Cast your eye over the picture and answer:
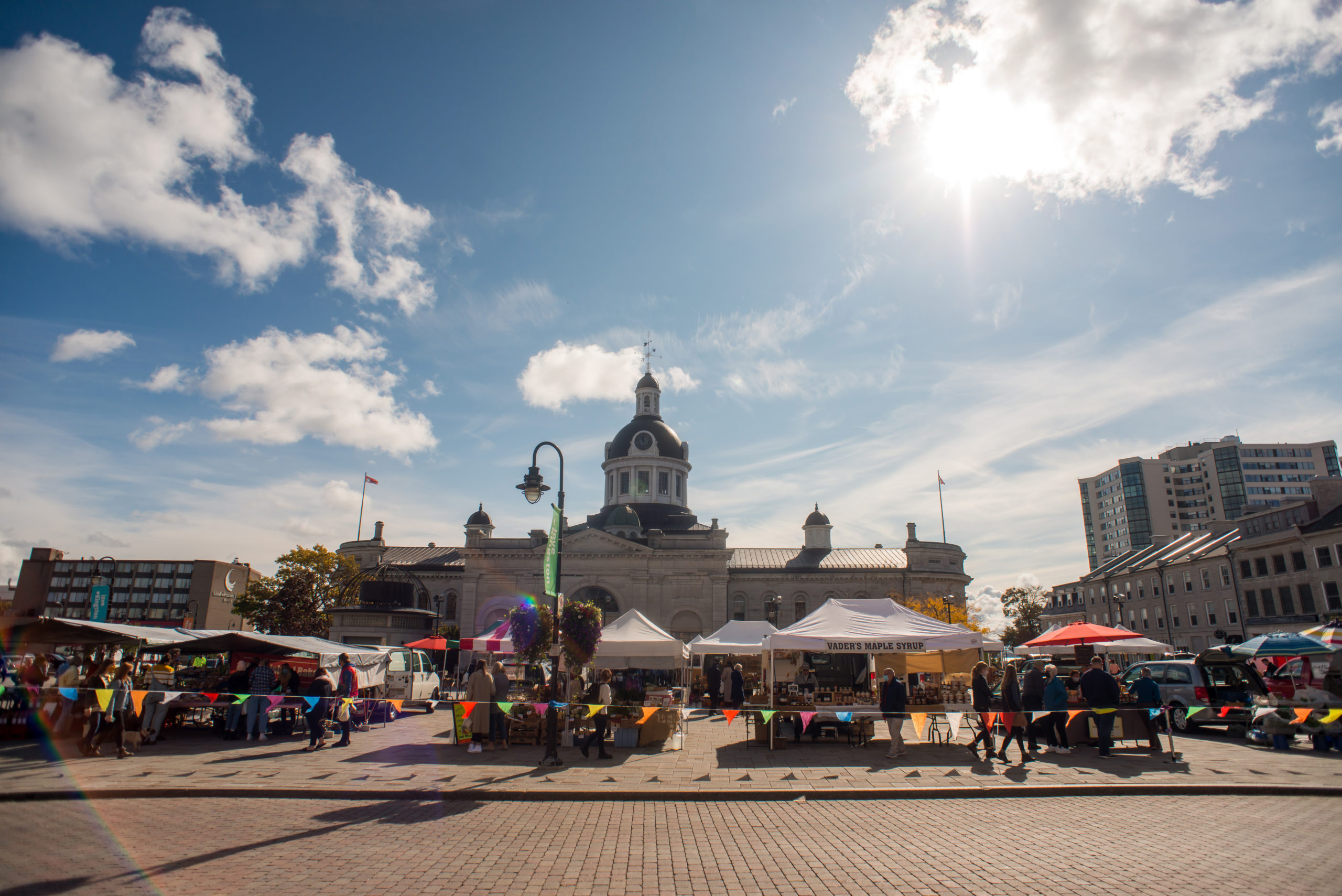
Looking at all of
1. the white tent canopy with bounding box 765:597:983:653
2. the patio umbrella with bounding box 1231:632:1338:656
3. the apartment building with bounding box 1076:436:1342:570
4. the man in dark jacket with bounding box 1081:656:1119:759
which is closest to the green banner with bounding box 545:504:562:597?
the white tent canopy with bounding box 765:597:983:653

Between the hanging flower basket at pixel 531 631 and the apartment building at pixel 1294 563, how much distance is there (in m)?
41.0

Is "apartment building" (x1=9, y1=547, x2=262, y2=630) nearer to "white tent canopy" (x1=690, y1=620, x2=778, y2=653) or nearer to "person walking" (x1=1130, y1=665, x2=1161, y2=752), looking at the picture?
"white tent canopy" (x1=690, y1=620, x2=778, y2=653)

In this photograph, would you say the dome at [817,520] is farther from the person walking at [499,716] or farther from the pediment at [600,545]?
the person walking at [499,716]

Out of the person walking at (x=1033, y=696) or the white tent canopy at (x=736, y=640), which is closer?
the person walking at (x=1033, y=696)

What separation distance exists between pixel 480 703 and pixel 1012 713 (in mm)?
11218

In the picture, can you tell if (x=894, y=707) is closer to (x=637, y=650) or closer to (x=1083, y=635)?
(x=637, y=650)

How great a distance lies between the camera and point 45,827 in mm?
8898

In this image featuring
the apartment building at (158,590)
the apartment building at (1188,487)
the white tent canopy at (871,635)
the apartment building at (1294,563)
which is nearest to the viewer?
the white tent canopy at (871,635)

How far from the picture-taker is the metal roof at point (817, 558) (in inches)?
2569

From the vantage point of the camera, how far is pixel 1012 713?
14.7m

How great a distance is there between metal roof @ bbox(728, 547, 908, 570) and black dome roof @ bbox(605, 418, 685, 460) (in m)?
11.4

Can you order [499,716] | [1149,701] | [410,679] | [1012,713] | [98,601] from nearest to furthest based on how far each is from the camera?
[1012,713] → [1149,701] → [499,716] → [410,679] → [98,601]

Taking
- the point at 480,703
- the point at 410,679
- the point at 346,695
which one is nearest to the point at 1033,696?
the point at 480,703

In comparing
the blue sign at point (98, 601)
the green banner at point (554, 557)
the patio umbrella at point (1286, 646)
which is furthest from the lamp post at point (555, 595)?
the blue sign at point (98, 601)
